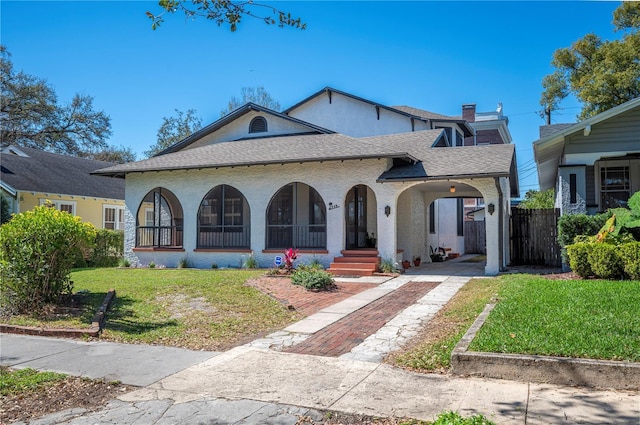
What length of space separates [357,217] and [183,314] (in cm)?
948

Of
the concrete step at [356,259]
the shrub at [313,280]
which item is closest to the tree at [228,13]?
the shrub at [313,280]

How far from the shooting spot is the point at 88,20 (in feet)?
29.4

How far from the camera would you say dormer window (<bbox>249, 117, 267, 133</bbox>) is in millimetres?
20609

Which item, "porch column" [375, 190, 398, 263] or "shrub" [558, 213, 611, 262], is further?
"porch column" [375, 190, 398, 263]

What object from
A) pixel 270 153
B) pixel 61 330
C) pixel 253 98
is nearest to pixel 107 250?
pixel 270 153

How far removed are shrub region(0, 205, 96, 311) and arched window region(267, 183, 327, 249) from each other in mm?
8362

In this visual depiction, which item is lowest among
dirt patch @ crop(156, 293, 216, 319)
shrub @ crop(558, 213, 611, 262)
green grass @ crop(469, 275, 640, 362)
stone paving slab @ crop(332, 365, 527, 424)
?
stone paving slab @ crop(332, 365, 527, 424)

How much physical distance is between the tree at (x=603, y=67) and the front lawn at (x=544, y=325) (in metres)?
19.2

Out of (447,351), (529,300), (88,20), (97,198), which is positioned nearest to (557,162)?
(529,300)

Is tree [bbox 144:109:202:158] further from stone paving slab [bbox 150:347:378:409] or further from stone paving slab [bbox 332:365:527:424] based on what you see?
stone paving slab [bbox 332:365:527:424]

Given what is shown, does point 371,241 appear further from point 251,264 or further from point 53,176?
point 53,176

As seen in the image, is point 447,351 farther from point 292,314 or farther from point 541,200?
point 541,200

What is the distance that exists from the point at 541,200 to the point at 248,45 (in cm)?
2745

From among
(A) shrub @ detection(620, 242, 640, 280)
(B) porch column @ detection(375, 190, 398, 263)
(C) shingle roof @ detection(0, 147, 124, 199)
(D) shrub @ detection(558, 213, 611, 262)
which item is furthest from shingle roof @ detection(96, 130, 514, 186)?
(C) shingle roof @ detection(0, 147, 124, 199)
